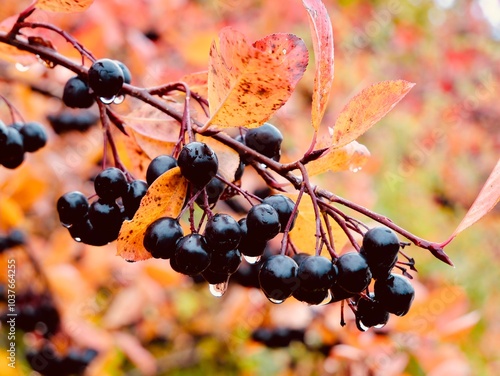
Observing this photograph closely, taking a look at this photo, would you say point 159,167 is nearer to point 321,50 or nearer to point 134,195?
point 134,195

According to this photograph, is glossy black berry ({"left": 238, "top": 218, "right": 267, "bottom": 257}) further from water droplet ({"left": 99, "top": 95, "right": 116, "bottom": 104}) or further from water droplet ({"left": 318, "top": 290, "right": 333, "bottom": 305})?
water droplet ({"left": 99, "top": 95, "right": 116, "bottom": 104})

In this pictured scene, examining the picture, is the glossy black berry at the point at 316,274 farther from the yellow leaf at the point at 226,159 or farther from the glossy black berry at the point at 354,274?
the yellow leaf at the point at 226,159

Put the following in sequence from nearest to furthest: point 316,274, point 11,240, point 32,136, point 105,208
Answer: point 316,274 < point 105,208 < point 32,136 < point 11,240

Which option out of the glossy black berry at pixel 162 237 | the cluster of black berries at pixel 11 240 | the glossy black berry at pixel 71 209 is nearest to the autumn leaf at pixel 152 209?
the glossy black berry at pixel 162 237

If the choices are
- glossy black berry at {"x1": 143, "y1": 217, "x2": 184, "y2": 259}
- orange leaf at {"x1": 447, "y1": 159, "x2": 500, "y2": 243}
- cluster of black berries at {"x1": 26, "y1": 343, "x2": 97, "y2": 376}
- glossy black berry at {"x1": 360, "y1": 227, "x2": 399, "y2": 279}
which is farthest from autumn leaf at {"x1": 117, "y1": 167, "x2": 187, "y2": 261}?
cluster of black berries at {"x1": 26, "y1": 343, "x2": 97, "y2": 376}

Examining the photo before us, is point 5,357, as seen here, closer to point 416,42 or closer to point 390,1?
point 390,1

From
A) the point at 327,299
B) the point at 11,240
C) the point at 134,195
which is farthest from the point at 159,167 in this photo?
the point at 11,240
